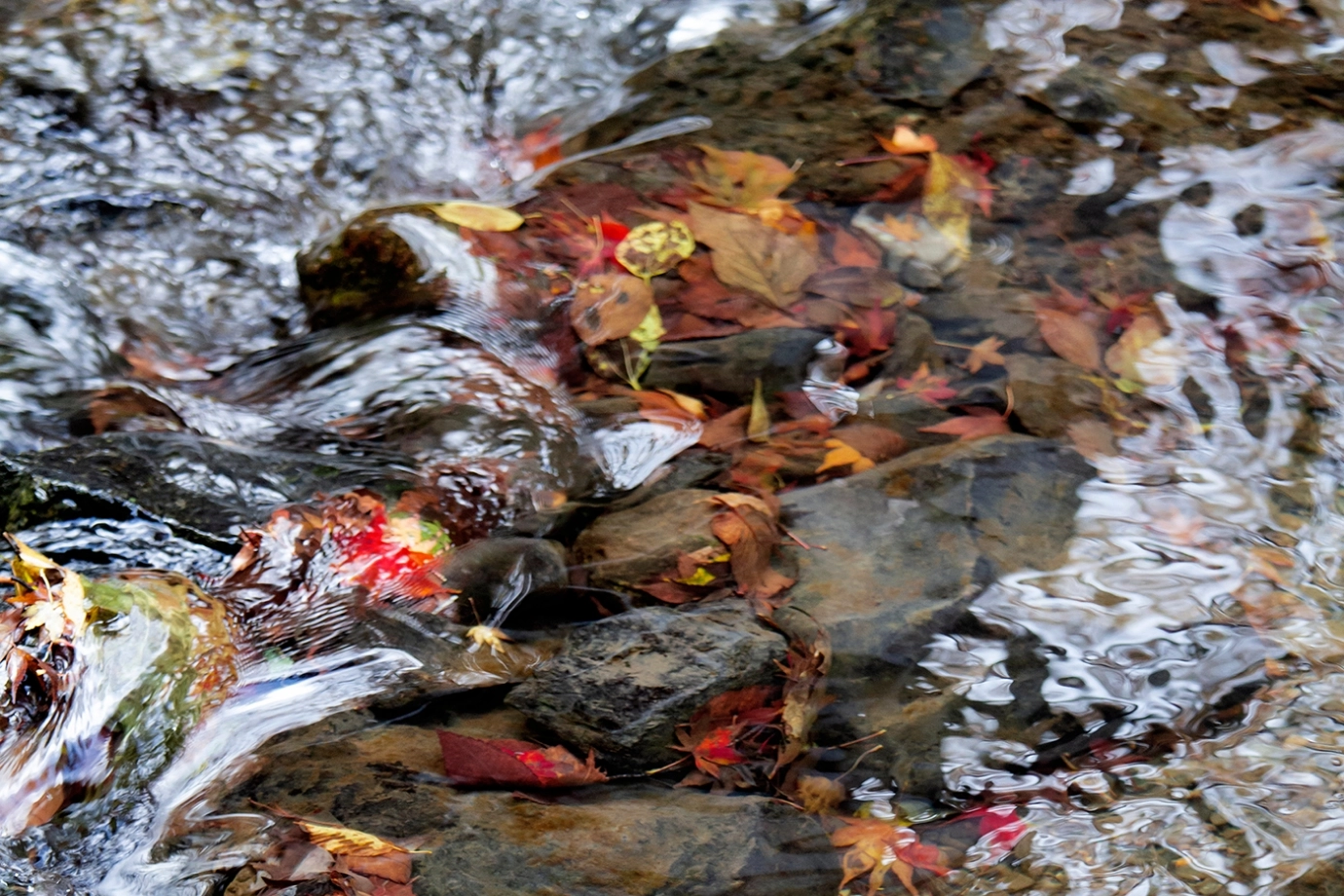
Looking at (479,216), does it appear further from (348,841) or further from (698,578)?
(348,841)

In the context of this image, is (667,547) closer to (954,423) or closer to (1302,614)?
(954,423)

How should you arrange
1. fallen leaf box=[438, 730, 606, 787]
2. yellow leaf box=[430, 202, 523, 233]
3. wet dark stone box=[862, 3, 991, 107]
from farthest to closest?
wet dark stone box=[862, 3, 991, 107] < yellow leaf box=[430, 202, 523, 233] < fallen leaf box=[438, 730, 606, 787]

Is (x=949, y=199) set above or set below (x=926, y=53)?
below

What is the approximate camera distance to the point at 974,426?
9.83 ft

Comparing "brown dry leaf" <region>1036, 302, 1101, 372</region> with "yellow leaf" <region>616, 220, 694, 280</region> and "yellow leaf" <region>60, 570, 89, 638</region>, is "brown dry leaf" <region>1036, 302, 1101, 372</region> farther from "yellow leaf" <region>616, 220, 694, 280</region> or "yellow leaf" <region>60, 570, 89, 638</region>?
"yellow leaf" <region>60, 570, 89, 638</region>

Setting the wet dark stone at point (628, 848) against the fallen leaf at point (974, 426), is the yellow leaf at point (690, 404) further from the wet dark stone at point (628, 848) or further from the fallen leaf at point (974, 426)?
the wet dark stone at point (628, 848)

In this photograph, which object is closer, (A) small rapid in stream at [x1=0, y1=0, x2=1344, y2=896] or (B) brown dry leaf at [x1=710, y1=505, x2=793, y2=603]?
(A) small rapid in stream at [x1=0, y1=0, x2=1344, y2=896]

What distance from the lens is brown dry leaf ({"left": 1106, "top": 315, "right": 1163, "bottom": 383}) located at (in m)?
3.11

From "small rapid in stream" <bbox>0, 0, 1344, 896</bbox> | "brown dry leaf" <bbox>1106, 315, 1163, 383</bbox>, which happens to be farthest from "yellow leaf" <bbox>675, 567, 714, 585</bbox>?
"brown dry leaf" <bbox>1106, 315, 1163, 383</bbox>

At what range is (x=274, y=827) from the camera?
2.05 meters

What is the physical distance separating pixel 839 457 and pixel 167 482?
1.83 m

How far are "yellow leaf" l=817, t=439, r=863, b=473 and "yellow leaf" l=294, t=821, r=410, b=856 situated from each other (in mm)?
1532

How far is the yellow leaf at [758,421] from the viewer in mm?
3061

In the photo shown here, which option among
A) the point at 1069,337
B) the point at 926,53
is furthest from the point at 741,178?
the point at 1069,337
